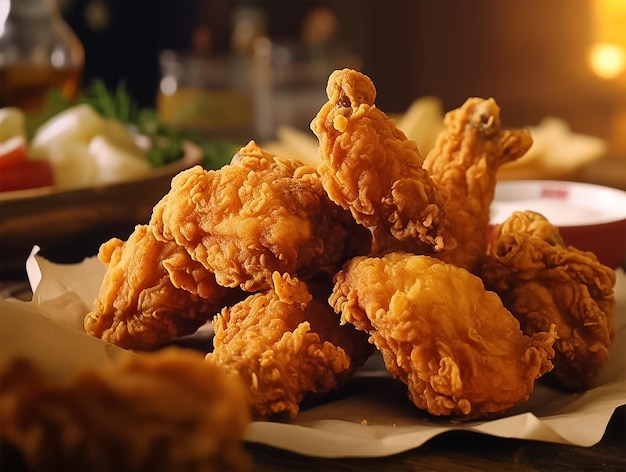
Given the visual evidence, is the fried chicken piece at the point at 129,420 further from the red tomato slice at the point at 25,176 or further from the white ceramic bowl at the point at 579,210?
the red tomato slice at the point at 25,176

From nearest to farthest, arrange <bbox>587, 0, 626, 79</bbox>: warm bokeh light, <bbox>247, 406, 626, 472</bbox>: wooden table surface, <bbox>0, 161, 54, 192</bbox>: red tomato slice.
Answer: <bbox>247, 406, 626, 472</bbox>: wooden table surface < <bbox>0, 161, 54, 192</bbox>: red tomato slice < <bbox>587, 0, 626, 79</bbox>: warm bokeh light

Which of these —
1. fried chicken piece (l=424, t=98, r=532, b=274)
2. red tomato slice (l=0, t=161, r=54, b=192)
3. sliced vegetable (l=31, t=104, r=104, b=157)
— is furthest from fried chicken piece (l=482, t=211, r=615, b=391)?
sliced vegetable (l=31, t=104, r=104, b=157)

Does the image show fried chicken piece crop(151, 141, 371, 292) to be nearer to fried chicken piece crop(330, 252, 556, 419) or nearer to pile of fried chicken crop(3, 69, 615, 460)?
pile of fried chicken crop(3, 69, 615, 460)

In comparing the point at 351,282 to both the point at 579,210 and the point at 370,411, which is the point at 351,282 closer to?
the point at 370,411

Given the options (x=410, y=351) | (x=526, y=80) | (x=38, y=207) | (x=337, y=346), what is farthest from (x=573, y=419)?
(x=526, y=80)

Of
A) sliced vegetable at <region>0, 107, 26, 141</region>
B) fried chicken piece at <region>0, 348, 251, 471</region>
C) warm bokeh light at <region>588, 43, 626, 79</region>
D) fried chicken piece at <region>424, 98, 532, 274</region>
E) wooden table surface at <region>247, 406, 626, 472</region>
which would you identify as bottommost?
wooden table surface at <region>247, 406, 626, 472</region>

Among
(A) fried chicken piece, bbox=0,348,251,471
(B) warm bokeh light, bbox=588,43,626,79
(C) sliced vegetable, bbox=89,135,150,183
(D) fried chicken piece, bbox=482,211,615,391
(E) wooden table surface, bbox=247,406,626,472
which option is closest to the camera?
(A) fried chicken piece, bbox=0,348,251,471
